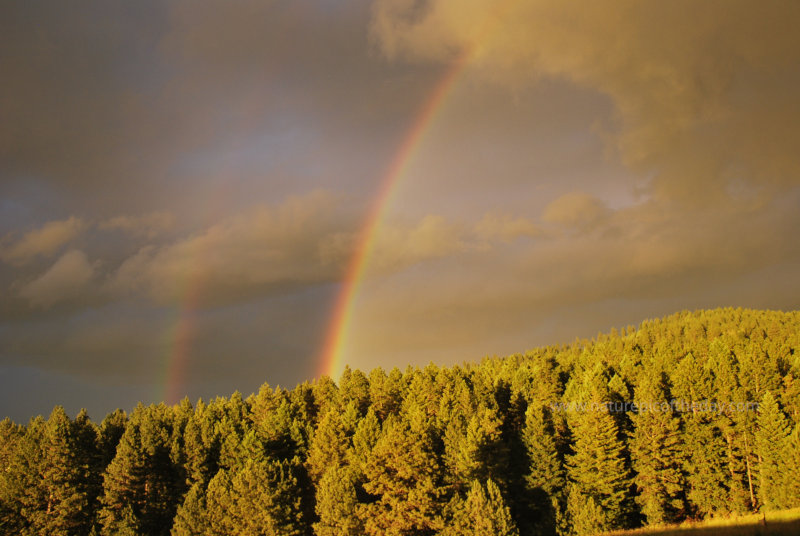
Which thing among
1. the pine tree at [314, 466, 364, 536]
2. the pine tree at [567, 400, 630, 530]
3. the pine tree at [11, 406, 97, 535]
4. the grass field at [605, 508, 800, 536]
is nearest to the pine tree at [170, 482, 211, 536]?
the pine tree at [314, 466, 364, 536]

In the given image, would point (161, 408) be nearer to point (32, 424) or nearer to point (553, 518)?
point (32, 424)

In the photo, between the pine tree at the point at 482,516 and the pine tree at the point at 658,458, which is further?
the pine tree at the point at 658,458

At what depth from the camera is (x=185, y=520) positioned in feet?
186

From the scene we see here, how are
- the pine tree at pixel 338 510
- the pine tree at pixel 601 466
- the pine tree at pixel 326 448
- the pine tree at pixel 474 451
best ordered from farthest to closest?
the pine tree at pixel 326 448 → the pine tree at pixel 601 466 → the pine tree at pixel 474 451 → the pine tree at pixel 338 510

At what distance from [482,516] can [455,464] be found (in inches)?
502

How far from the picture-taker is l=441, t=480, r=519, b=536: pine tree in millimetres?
48406

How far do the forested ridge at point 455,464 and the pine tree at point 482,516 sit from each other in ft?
0.40

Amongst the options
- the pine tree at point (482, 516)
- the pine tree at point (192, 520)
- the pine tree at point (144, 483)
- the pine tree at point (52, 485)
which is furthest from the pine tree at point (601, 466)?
the pine tree at point (52, 485)

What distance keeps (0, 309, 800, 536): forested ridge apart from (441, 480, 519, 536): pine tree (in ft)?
0.40

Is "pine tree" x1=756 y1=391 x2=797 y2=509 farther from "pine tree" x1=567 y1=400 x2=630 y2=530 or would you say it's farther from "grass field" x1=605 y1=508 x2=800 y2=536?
"grass field" x1=605 y1=508 x2=800 y2=536

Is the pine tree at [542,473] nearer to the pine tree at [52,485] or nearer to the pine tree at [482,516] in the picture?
the pine tree at [482,516]

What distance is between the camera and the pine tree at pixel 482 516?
1906 inches

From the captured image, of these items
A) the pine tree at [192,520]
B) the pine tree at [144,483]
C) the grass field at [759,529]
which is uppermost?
the pine tree at [144,483]

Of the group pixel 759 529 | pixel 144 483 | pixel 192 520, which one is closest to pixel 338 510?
pixel 192 520
